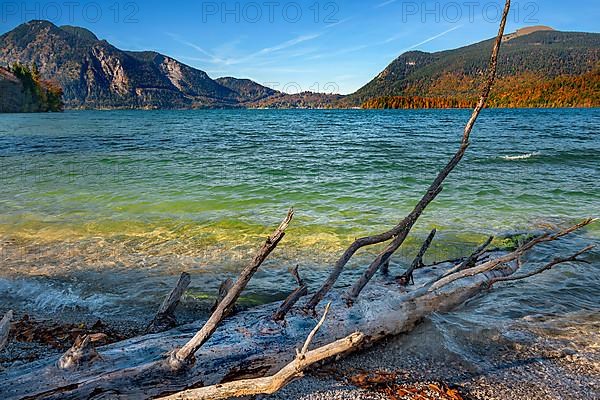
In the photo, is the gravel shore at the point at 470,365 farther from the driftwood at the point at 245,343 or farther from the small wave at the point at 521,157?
the small wave at the point at 521,157

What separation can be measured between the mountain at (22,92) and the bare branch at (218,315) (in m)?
108

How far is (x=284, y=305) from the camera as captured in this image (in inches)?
154

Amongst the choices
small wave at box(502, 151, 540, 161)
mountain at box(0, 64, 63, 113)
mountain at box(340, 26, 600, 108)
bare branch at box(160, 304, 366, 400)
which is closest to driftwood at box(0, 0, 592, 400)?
bare branch at box(160, 304, 366, 400)

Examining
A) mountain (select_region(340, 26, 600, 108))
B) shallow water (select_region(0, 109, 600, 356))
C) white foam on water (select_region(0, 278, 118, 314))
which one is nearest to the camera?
white foam on water (select_region(0, 278, 118, 314))

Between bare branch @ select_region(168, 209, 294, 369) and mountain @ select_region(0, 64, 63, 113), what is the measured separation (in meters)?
108

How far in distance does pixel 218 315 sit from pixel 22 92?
115m

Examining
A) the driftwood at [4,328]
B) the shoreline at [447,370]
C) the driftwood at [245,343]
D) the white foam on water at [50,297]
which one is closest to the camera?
the driftwood at [245,343]

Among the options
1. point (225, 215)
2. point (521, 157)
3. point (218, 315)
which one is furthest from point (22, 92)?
point (218, 315)

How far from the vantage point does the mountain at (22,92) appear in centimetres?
8819

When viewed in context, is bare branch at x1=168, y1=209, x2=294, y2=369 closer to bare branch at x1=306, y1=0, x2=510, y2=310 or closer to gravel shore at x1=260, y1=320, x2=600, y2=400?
gravel shore at x1=260, y1=320, x2=600, y2=400

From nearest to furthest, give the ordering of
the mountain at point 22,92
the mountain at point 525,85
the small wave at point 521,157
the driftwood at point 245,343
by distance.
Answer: the driftwood at point 245,343, the small wave at point 521,157, the mountain at point 22,92, the mountain at point 525,85

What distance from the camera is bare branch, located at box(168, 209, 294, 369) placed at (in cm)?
285

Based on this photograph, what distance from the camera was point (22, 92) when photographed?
9344 cm

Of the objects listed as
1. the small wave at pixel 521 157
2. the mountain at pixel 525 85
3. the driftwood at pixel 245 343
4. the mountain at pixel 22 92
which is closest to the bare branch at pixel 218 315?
the driftwood at pixel 245 343
